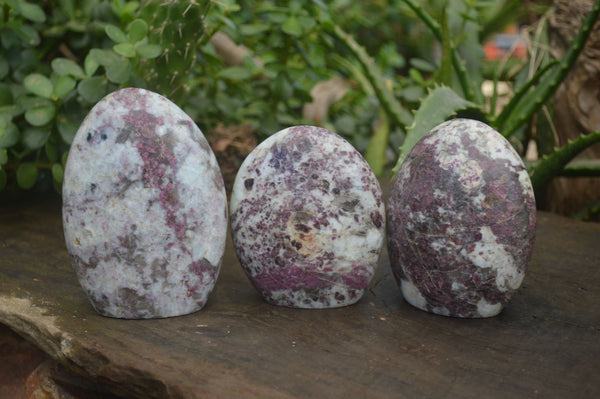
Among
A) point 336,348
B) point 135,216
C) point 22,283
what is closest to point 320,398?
point 336,348

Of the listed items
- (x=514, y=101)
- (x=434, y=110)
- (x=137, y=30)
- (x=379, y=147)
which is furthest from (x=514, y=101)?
(x=137, y=30)

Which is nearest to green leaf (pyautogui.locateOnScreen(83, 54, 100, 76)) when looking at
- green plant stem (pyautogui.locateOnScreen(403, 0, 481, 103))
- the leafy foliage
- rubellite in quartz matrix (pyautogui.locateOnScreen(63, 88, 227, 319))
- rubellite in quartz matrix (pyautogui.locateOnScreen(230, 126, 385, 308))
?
the leafy foliage

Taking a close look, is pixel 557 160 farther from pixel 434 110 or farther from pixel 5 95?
pixel 5 95

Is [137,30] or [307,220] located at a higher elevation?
[137,30]

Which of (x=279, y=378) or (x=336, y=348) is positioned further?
(x=336, y=348)

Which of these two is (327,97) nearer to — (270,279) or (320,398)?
(270,279)

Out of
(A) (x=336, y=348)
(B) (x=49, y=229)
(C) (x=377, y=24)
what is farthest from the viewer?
(C) (x=377, y=24)

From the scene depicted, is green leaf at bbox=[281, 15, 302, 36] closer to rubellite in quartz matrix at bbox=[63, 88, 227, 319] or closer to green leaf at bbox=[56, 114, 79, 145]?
green leaf at bbox=[56, 114, 79, 145]
